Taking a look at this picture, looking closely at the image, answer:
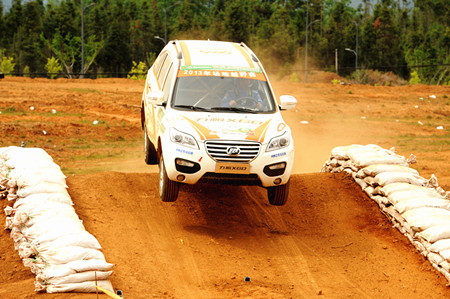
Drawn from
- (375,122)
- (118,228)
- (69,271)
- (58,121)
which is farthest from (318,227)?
(375,122)

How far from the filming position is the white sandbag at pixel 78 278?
23.3 ft

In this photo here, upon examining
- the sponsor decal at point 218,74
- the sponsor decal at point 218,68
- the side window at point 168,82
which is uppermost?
the sponsor decal at point 218,68

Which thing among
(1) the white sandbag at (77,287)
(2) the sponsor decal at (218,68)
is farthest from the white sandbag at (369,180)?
Result: (1) the white sandbag at (77,287)

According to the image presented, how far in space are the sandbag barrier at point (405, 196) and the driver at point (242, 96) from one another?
2.61 metres

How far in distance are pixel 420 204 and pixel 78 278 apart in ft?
18.2

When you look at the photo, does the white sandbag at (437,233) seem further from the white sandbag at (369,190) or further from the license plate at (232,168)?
the license plate at (232,168)

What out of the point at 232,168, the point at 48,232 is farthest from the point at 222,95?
the point at 48,232

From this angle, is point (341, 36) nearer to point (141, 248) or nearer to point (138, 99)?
point (138, 99)

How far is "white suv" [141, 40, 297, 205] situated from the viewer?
8969mm

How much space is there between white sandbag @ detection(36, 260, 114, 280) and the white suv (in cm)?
211

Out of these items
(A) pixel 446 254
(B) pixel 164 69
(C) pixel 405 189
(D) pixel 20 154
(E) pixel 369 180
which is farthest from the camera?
(B) pixel 164 69

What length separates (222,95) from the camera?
400 inches

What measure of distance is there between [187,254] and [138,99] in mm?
24678

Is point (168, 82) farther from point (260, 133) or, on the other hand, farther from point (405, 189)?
point (405, 189)
